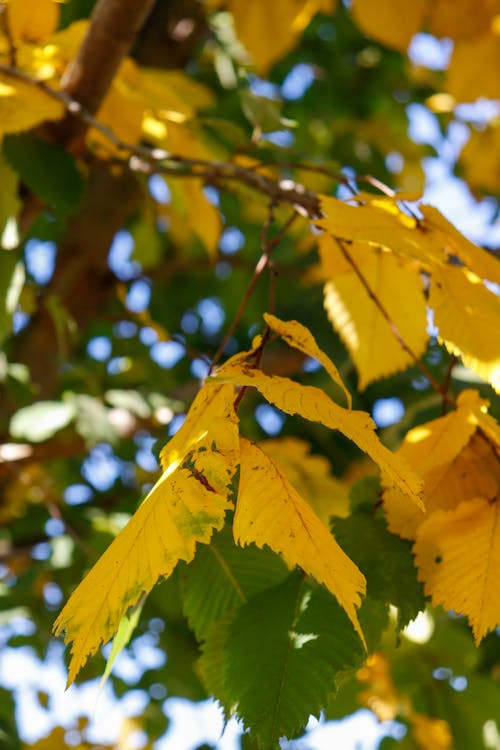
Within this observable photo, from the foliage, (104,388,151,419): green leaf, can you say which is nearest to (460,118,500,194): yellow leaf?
the foliage

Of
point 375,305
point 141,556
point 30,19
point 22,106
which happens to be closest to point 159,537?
point 141,556

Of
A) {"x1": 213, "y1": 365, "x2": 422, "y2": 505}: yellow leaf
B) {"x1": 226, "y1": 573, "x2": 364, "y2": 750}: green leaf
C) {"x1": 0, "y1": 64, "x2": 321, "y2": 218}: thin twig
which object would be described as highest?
{"x1": 213, "y1": 365, "x2": 422, "y2": 505}: yellow leaf

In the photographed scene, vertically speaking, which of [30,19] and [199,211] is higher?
[30,19]

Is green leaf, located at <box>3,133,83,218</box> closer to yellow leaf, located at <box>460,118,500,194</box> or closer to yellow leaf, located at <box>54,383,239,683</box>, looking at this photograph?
yellow leaf, located at <box>54,383,239,683</box>

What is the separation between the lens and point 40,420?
3.85ft

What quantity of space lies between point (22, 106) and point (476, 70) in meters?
0.73

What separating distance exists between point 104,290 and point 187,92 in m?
0.65

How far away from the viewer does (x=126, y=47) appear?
33.1 inches

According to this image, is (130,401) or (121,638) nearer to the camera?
(121,638)

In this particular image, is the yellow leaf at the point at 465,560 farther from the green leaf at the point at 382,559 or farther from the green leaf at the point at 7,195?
the green leaf at the point at 7,195

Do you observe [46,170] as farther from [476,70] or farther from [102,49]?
[476,70]

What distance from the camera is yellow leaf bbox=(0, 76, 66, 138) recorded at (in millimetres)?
752

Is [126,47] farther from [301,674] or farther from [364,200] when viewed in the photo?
[301,674]

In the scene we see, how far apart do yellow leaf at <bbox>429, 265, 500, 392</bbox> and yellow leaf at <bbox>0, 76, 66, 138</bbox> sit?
1.28 feet
